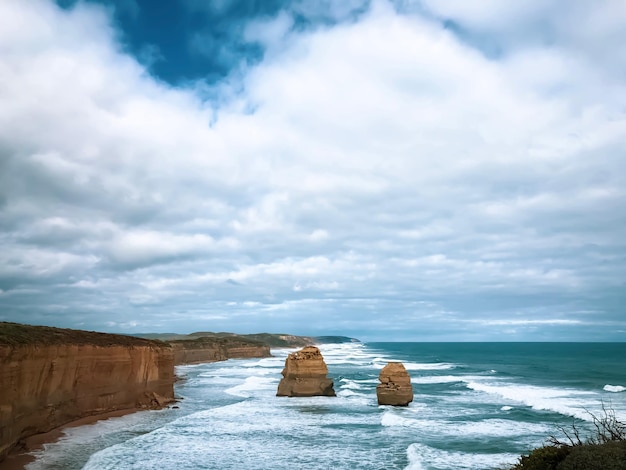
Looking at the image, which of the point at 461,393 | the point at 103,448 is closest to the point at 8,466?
the point at 103,448

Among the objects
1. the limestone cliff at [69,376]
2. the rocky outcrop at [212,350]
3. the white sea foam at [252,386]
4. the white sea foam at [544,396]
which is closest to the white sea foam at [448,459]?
the white sea foam at [544,396]

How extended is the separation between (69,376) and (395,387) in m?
20.1

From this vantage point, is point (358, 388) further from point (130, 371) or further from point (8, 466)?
point (8, 466)

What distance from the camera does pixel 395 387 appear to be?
116 ft

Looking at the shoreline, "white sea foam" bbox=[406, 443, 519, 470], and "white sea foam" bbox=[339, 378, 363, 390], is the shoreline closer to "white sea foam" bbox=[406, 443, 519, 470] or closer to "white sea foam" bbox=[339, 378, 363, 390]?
"white sea foam" bbox=[406, 443, 519, 470]

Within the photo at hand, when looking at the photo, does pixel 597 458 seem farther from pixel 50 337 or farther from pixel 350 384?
pixel 350 384

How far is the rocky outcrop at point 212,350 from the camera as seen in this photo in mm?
86688

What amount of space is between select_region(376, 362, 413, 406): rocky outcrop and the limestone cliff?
15305mm

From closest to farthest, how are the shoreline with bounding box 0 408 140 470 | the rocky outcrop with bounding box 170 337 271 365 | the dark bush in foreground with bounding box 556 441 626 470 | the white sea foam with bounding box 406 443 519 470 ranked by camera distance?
1. the dark bush in foreground with bounding box 556 441 626 470
2. the shoreline with bounding box 0 408 140 470
3. the white sea foam with bounding box 406 443 519 470
4. the rocky outcrop with bounding box 170 337 271 365

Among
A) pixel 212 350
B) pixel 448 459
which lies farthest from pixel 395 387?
pixel 212 350

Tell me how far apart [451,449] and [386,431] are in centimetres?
437

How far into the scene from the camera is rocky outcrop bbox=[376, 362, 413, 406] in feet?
115

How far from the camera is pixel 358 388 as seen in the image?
156 feet

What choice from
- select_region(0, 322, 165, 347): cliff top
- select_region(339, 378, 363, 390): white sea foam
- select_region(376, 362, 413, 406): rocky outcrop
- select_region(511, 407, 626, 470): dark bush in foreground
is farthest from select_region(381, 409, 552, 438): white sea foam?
select_region(0, 322, 165, 347): cliff top
